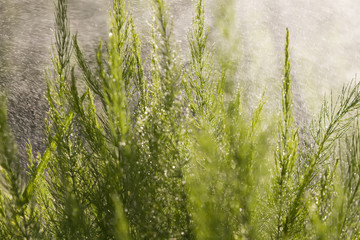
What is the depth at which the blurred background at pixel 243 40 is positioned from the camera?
1299 mm

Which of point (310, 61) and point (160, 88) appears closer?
point (160, 88)

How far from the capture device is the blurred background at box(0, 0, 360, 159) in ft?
4.26

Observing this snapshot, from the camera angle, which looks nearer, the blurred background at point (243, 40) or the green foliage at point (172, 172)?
the green foliage at point (172, 172)

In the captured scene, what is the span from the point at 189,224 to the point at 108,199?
3.3 inches

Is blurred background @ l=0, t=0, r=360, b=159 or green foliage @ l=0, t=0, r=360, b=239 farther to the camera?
blurred background @ l=0, t=0, r=360, b=159

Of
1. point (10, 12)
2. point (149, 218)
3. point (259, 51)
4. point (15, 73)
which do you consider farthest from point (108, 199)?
point (10, 12)

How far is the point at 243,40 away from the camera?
137 centimetres

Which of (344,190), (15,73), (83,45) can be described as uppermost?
(344,190)

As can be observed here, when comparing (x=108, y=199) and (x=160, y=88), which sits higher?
(x=160, y=88)

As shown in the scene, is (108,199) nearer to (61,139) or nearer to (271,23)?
(61,139)

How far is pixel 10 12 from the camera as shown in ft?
5.36

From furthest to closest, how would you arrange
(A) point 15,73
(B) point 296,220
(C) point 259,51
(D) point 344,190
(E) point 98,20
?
1. (E) point 98,20
2. (A) point 15,73
3. (C) point 259,51
4. (B) point 296,220
5. (D) point 344,190

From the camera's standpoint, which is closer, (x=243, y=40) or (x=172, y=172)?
(x=172, y=172)

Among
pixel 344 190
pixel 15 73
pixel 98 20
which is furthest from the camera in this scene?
pixel 98 20
